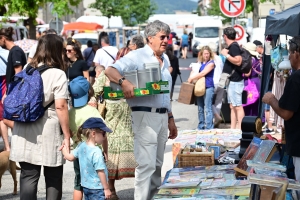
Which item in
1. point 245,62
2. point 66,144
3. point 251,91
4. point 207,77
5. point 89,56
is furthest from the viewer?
point 89,56

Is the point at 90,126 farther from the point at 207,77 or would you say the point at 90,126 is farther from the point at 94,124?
the point at 207,77

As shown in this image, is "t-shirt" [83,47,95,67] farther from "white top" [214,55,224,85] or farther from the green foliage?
the green foliage

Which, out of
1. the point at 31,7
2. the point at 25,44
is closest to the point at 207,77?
the point at 25,44

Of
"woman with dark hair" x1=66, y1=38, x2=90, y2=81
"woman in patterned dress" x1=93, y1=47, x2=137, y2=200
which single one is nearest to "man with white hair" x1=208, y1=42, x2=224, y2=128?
"woman with dark hair" x1=66, y1=38, x2=90, y2=81

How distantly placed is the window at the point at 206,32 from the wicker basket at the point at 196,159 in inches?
1640

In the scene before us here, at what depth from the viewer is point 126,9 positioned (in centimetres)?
6950

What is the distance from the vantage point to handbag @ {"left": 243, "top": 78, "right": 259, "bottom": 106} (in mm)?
12539

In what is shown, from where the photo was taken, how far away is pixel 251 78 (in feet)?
41.4

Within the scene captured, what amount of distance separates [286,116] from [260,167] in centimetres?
61

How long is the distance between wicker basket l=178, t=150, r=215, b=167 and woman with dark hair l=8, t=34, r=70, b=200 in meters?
1.38

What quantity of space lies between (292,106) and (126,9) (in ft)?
212

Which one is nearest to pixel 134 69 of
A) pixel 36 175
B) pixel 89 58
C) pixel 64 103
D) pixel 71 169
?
pixel 64 103

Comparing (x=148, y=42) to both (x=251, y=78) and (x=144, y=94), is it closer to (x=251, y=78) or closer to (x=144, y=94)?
(x=144, y=94)

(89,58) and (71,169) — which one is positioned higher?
(89,58)
